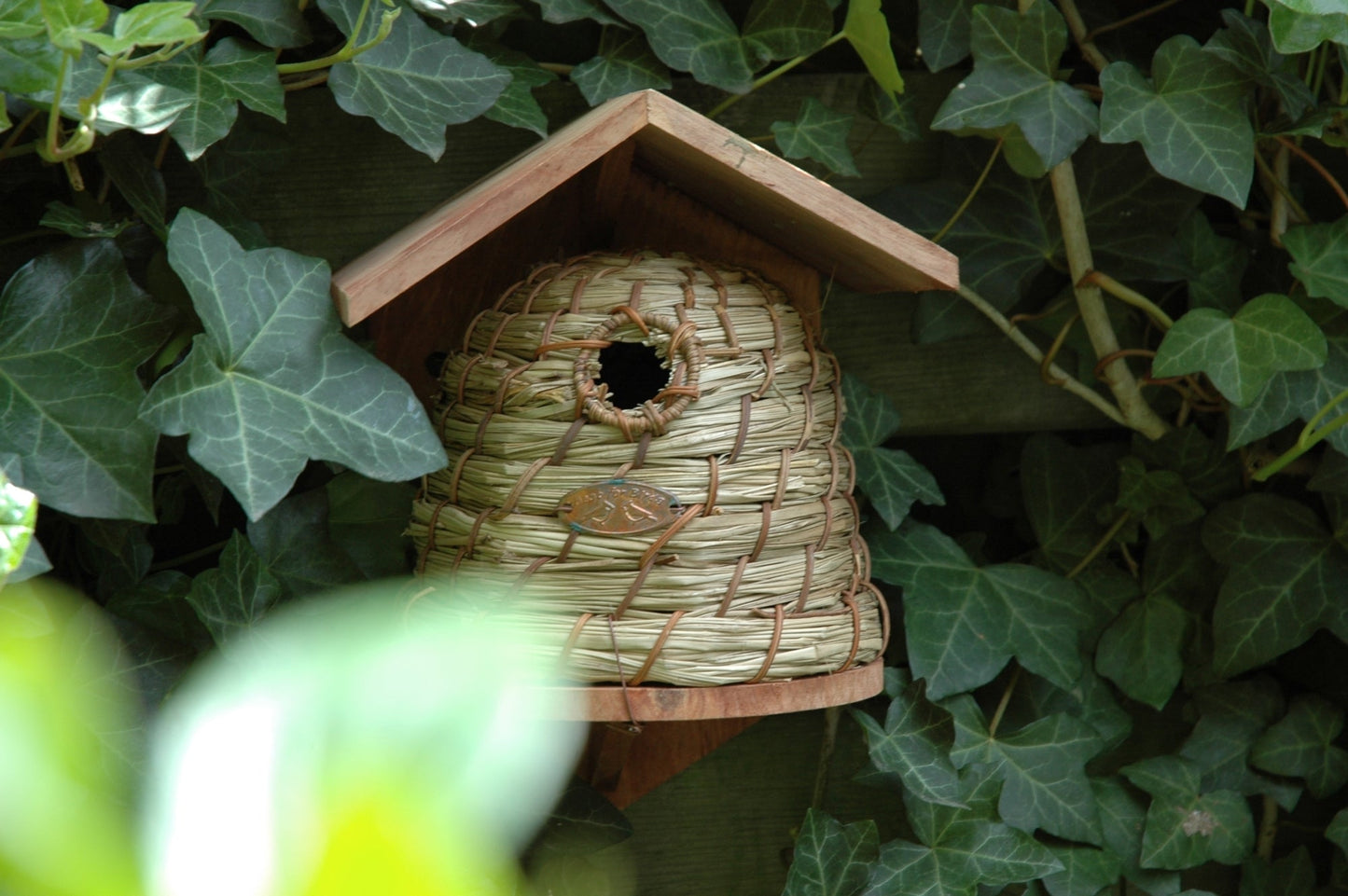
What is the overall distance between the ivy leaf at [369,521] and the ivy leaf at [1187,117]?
0.76 metres

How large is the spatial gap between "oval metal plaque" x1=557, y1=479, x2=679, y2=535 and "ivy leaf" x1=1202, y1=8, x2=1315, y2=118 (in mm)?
708

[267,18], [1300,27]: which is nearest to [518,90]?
[267,18]

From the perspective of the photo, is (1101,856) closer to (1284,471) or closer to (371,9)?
(1284,471)

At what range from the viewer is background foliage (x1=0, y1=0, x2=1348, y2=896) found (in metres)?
A: 0.88

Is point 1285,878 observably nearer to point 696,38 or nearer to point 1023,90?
point 1023,90

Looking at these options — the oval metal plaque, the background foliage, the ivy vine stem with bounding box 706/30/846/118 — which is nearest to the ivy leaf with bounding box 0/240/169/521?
the background foliage

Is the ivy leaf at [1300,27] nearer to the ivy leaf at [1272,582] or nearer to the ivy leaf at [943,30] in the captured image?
the ivy leaf at [943,30]

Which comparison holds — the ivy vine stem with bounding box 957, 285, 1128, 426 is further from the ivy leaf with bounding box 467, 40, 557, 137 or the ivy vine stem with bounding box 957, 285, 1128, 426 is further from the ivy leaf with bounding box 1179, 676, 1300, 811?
the ivy leaf with bounding box 467, 40, 557, 137

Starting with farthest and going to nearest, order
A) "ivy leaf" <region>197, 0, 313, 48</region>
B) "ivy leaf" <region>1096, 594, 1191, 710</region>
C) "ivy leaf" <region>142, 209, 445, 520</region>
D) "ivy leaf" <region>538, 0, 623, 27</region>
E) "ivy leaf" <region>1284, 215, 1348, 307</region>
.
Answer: "ivy leaf" <region>1096, 594, 1191, 710</region>, "ivy leaf" <region>1284, 215, 1348, 307</region>, "ivy leaf" <region>538, 0, 623, 27</region>, "ivy leaf" <region>197, 0, 313, 48</region>, "ivy leaf" <region>142, 209, 445, 520</region>

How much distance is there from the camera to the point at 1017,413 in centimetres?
135

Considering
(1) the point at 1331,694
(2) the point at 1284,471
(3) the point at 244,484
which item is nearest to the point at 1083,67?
(2) the point at 1284,471

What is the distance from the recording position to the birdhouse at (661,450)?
875 millimetres

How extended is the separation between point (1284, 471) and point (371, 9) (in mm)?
1091

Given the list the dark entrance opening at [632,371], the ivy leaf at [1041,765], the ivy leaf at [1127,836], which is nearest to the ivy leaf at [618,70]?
the dark entrance opening at [632,371]
